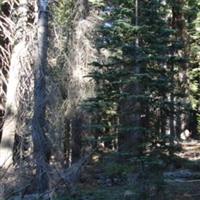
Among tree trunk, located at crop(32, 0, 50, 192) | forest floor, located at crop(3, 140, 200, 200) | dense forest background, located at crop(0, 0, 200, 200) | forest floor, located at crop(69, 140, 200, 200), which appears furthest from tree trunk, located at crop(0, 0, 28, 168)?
forest floor, located at crop(69, 140, 200, 200)

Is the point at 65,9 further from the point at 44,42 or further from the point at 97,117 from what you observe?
the point at 44,42

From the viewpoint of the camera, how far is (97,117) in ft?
58.1

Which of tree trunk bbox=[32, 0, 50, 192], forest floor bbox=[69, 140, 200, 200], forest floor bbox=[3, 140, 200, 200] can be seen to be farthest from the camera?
tree trunk bbox=[32, 0, 50, 192]

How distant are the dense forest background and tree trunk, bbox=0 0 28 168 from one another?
3cm

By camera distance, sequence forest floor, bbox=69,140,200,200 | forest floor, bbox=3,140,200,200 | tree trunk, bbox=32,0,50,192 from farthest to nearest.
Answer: tree trunk, bbox=32,0,50,192, forest floor, bbox=69,140,200,200, forest floor, bbox=3,140,200,200

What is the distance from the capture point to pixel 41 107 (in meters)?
13.3

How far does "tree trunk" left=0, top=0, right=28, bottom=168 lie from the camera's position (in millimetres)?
15016

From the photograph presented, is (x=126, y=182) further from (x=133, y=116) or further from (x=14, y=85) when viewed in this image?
(x=14, y=85)

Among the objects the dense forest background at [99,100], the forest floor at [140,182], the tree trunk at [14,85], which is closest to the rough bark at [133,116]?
the dense forest background at [99,100]

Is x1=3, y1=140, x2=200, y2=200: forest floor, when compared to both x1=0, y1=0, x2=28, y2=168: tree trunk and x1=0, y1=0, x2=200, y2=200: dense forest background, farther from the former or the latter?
x1=0, y1=0, x2=28, y2=168: tree trunk

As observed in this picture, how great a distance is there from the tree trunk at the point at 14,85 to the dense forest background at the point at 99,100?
0.10 feet

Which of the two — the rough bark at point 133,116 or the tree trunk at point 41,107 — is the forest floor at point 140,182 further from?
the tree trunk at point 41,107

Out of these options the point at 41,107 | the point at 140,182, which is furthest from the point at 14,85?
the point at 140,182

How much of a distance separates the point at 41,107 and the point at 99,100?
225 centimetres
